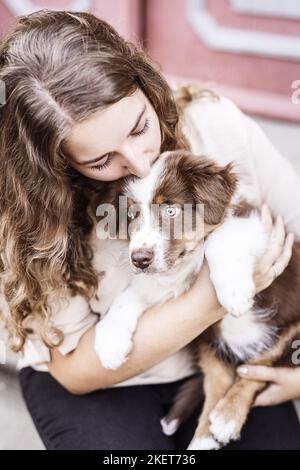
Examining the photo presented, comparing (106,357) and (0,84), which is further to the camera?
(106,357)

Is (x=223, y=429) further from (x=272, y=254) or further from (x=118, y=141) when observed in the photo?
(x=118, y=141)

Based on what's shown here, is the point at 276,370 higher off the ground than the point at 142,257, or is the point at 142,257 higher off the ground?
the point at 142,257

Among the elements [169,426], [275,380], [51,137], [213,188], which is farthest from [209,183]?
[169,426]

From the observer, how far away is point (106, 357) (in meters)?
1.55

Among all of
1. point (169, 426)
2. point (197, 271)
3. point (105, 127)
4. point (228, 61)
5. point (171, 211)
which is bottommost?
point (169, 426)

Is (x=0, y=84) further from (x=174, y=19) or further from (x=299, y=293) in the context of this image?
(x=174, y=19)

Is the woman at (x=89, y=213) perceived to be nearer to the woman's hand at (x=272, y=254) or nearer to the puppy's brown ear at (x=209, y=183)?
the woman's hand at (x=272, y=254)

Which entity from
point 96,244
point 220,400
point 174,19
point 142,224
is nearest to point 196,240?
point 142,224

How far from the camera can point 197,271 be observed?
1634 mm

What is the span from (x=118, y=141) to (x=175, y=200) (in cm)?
22

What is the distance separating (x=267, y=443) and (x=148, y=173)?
32.2 inches

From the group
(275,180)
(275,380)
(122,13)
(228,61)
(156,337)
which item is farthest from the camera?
(122,13)

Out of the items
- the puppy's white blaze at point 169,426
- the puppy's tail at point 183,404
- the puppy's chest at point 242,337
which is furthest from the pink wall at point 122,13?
the puppy's white blaze at point 169,426

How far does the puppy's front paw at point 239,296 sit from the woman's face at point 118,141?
13.8 inches
